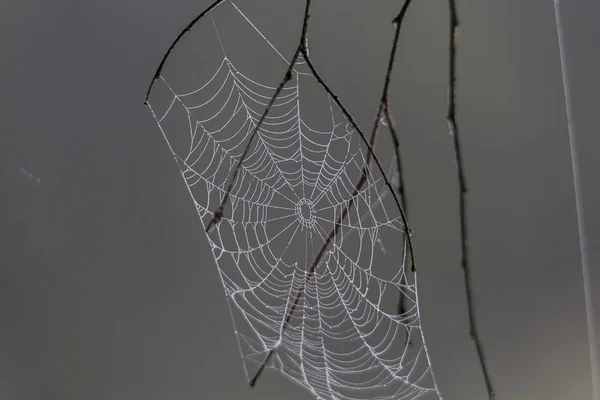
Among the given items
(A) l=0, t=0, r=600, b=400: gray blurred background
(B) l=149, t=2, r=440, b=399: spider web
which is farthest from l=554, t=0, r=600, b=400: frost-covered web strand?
(B) l=149, t=2, r=440, b=399: spider web

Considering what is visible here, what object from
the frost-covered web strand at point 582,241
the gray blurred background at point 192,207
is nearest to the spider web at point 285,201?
the gray blurred background at point 192,207

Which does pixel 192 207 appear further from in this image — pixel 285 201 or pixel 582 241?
pixel 582 241

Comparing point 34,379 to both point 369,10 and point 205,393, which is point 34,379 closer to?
point 205,393

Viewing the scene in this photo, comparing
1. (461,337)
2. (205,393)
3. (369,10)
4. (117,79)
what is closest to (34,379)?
(205,393)

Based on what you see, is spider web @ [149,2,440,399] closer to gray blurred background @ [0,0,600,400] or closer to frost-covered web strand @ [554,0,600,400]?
gray blurred background @ [0,0,600,400]

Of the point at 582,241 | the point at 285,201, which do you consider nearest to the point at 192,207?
Answer: the point at 285,201

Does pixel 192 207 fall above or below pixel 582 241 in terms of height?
above

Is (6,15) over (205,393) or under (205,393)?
over

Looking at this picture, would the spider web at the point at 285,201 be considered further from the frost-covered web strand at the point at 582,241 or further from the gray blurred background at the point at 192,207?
the frost-covered web strand at the point at 582,241
